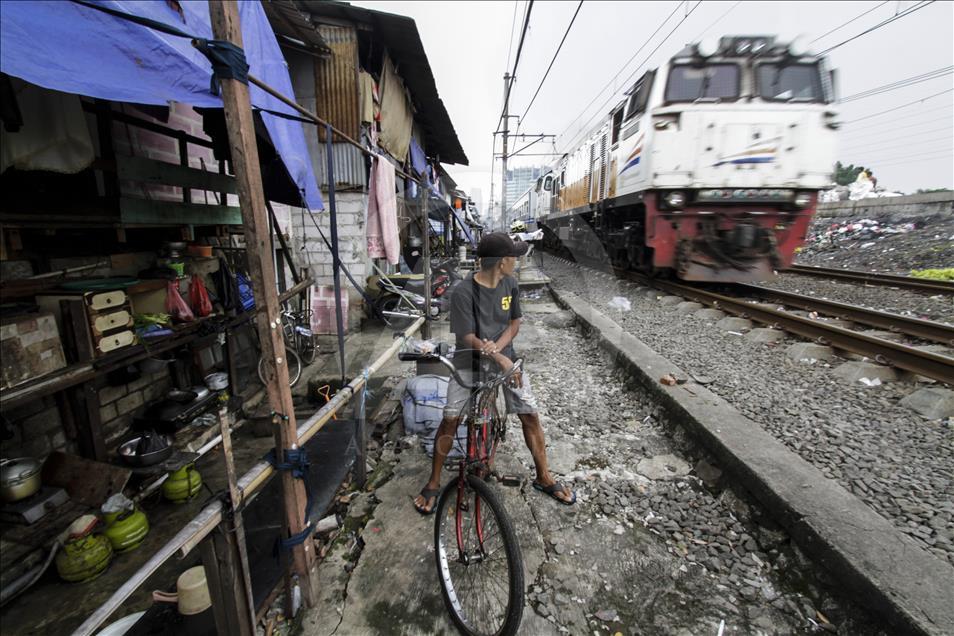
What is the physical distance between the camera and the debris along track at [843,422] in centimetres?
248

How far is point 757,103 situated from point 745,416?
19.9 ft

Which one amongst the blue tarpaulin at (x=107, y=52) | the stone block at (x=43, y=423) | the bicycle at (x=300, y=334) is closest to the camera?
the blue tarpaulin at (x=107, y=52)

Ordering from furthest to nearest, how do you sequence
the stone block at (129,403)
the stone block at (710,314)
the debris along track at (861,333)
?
the stone block at (710,314)
the debris along track at (861,333)
the stone block at (129,403)

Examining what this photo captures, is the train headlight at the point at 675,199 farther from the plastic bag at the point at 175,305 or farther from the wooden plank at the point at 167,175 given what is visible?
the plastic bag at the point at 175,305

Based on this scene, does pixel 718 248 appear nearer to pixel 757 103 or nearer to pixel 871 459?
pixel 757 103

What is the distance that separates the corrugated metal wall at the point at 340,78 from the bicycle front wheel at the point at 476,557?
708cm

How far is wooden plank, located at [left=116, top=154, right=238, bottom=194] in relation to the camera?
10.7 ft

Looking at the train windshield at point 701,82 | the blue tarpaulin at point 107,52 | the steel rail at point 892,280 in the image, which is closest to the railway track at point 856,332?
the steel rail at point 892,280

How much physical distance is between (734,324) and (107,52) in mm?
7043

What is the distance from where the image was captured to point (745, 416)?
3545 millimetres

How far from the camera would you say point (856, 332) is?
525 centimetres

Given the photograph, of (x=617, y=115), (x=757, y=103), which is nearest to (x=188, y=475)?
(x=757, y=103)

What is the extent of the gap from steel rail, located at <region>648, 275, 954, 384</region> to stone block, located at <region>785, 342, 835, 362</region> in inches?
6.7

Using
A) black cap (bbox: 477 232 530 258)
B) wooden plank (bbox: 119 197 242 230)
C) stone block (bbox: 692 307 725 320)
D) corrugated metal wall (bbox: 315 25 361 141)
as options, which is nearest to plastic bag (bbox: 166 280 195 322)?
wooden plank (bbox: 119 197 242 230)
